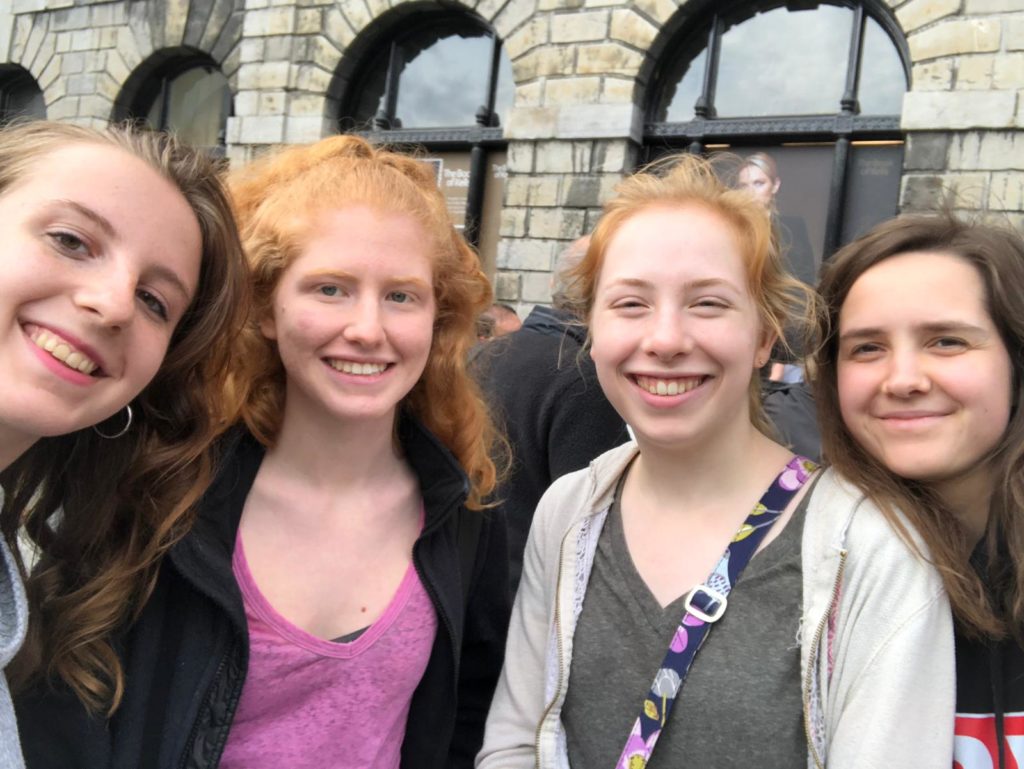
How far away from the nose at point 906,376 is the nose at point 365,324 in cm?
96

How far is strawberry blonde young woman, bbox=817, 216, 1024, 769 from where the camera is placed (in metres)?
1.32

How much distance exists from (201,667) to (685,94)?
702 centimetres

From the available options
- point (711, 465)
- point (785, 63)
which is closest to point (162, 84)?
point (785, 63)

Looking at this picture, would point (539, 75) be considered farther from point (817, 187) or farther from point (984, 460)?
point (984, 460)

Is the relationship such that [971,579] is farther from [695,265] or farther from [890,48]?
[890,48]

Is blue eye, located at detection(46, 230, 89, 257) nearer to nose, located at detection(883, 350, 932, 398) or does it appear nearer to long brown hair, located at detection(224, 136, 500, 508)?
long brown hair, located at detection(224, 136, 500, 508)

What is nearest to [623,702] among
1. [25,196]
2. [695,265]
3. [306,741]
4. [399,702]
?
[399,702]

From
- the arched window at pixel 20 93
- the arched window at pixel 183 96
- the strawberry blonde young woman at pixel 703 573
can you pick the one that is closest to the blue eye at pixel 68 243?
the strawberry blonde young woman at pixel 703 573

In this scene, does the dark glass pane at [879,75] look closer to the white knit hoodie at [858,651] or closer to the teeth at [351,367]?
the white knit hoodie at [858,651]

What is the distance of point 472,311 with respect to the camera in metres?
1.90

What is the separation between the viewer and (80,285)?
3.79 ft

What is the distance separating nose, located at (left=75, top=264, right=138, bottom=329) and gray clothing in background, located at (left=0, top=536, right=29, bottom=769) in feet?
1.30

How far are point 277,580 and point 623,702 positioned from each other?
68cm

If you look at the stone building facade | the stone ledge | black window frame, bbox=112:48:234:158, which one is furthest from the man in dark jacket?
black window frame, bbox=112:48:234:158
